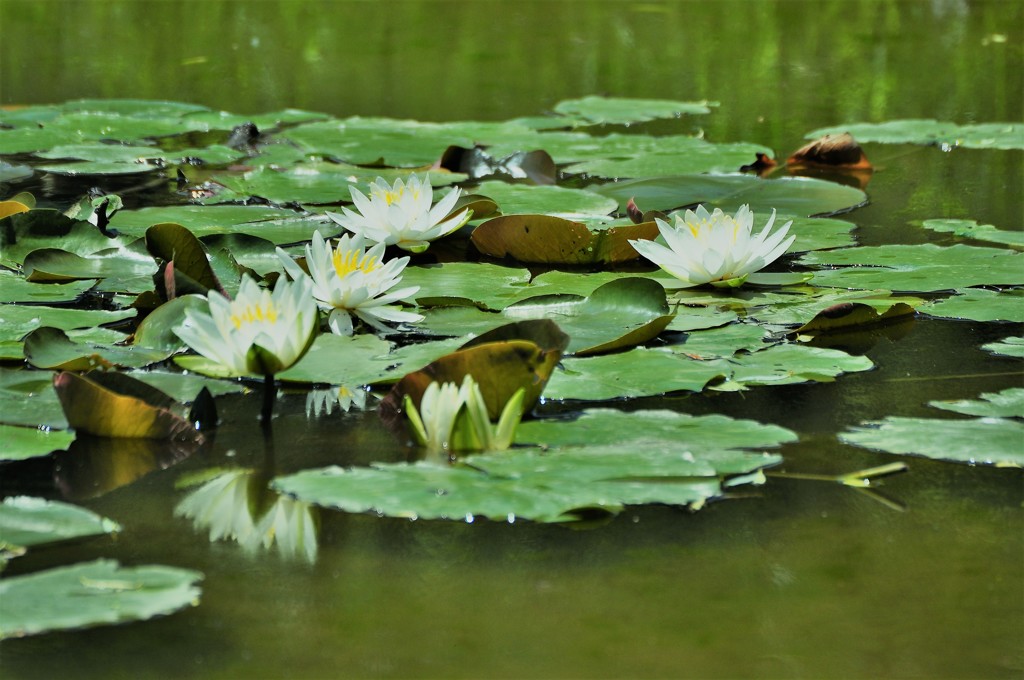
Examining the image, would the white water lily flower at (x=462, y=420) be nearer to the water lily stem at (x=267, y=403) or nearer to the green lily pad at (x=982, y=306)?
the water lily stem at (x=267, y=403)

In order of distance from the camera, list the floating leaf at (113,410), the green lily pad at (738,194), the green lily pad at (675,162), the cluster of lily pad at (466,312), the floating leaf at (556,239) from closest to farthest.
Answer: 1. the cluster of lily pad at (466,312)
2. the floating leaf at (113,410)
3. the floating leaf at (556,239)
4. the green lily pad at (738,194)
5. the green lily pad at (675,162)

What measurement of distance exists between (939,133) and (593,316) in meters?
2.47

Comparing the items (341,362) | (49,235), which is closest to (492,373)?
(341,362)

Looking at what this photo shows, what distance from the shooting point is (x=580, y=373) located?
5.75 feet

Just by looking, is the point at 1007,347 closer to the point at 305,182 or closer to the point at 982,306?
the point at 982,306

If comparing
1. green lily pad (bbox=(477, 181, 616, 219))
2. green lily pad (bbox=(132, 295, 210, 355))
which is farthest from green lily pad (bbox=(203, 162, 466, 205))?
green lily pad (bbox=(132, 295, 210, 355))

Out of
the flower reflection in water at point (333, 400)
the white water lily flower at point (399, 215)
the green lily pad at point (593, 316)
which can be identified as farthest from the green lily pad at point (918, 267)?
the flower reflection in water at point (333, 400)

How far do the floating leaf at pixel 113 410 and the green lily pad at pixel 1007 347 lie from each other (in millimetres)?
1290

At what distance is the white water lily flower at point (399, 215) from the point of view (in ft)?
7.61

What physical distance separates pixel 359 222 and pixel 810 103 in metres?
3.12

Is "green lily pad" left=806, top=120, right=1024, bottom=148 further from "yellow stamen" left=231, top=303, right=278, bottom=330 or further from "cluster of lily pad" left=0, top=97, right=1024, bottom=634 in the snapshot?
"yellow stamen" left=231, top=303, right=278, bottom=330

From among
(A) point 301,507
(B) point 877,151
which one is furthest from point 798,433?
(B) point 877,151

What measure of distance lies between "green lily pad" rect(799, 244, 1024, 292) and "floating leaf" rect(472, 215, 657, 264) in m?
0.39

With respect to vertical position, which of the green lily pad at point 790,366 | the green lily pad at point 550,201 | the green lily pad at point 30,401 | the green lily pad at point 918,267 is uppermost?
the green lily pad at point 550,201
